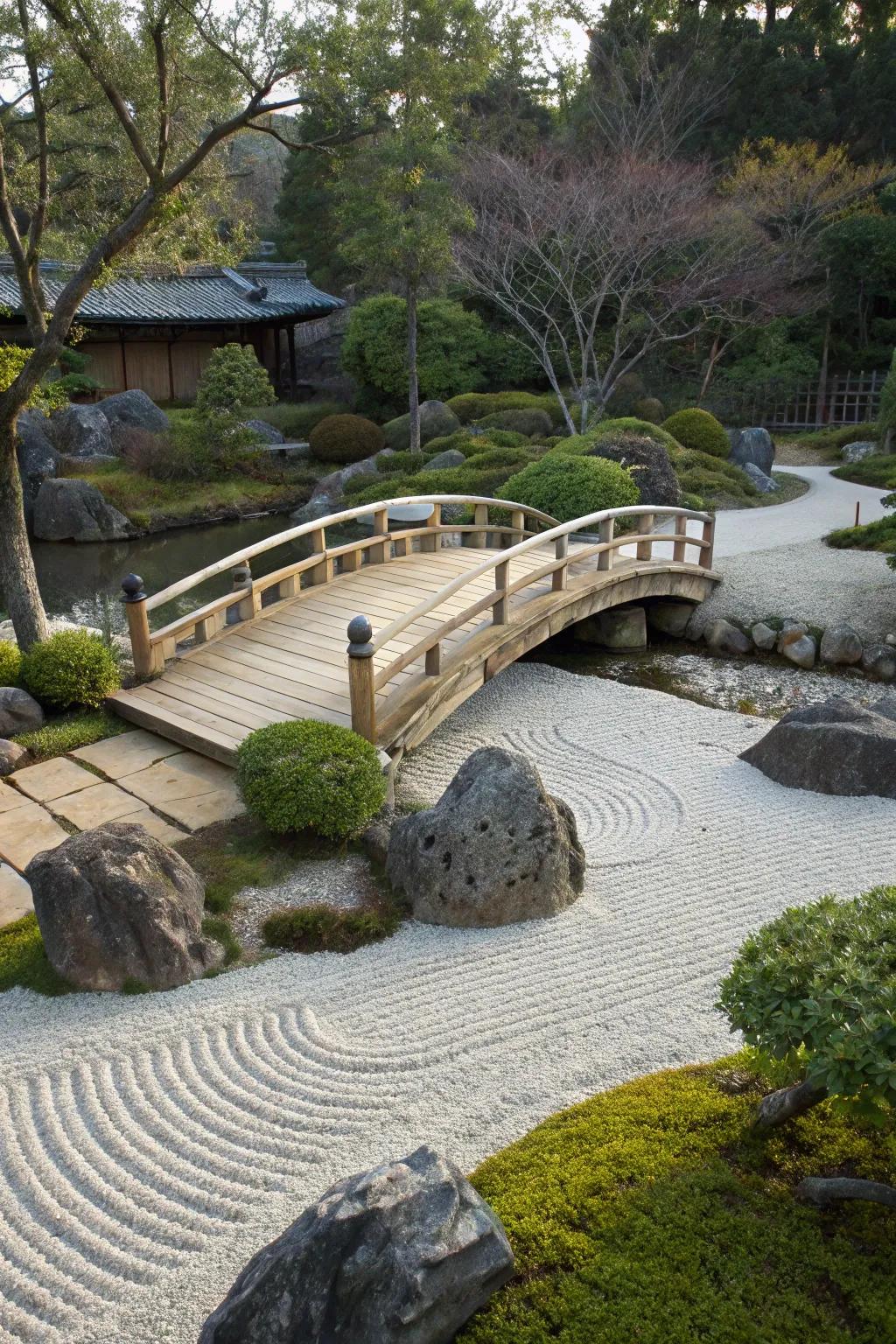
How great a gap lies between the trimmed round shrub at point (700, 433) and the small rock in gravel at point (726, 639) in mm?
9922

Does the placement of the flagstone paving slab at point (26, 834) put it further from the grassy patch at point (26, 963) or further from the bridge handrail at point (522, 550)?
the bridge handrail at point (522, 550)

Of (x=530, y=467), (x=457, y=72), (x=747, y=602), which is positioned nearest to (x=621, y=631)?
(x=747, y=602)

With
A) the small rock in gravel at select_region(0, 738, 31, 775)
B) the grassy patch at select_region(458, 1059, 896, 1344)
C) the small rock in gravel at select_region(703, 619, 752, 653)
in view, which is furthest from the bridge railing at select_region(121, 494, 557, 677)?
the grassy patch at select_region(458, 1059, 896, 1344)

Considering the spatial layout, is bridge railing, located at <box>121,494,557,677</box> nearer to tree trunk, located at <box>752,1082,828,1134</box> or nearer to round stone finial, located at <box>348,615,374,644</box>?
round stone finial, located at <box>348,615,374,644</box>

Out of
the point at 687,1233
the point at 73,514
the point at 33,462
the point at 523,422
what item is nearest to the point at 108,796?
the point at 687,1233

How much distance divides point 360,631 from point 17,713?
328 centimetres

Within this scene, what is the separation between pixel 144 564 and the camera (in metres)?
19.0

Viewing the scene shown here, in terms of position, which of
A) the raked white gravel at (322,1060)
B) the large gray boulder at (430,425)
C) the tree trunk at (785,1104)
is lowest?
the raked white gravel at (322,1060)

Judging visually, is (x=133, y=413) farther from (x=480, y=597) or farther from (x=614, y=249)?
(x=480, y=597)

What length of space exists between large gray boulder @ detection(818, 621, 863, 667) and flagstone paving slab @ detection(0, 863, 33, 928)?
954cm

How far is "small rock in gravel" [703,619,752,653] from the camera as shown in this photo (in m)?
12.8

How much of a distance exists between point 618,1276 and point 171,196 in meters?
9.10

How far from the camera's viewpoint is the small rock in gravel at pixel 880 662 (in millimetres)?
11969

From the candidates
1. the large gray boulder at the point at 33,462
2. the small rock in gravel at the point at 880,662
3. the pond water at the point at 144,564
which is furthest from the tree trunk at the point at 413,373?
the small rock in gravel at the point at 880,662
